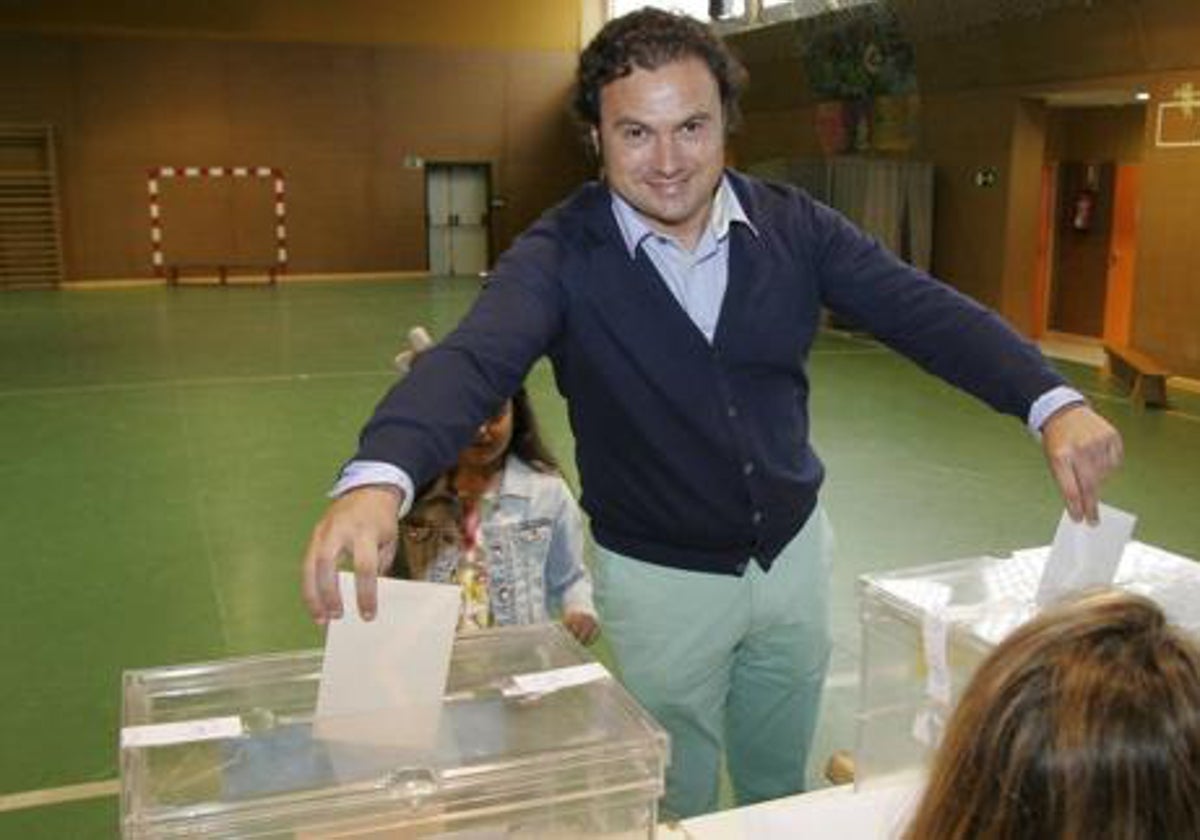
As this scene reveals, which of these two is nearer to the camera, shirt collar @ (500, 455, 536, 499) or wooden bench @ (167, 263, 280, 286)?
shirt collar @ (500, 455, 536, 499)

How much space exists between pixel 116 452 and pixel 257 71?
42.2ft

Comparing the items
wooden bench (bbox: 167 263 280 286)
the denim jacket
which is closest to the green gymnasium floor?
the denim jacket

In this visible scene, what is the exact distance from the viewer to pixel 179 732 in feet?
4.10

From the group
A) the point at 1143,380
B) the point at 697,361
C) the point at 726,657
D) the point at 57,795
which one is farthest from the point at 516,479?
the point at 1143,380

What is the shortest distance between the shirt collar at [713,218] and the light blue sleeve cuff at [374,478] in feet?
2.34

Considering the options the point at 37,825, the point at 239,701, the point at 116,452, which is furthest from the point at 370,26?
the point at 239,701

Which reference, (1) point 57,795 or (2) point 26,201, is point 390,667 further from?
(2) point 26,201

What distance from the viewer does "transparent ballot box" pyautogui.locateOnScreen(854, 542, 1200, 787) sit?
57.9 inches

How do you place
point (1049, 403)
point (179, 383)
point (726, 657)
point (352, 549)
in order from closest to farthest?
1. point (352, 549)
2. point (1049, 403)
3. point (726, 657)
4. point (179, 383)

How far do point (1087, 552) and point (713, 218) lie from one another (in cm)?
84

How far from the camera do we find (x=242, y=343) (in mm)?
12180

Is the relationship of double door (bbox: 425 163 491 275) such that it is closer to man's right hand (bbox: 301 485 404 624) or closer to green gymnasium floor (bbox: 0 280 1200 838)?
green gymnasium floor (bbox: 0 280 1200 838)

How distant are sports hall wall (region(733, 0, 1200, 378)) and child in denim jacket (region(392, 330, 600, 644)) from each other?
30.0ft

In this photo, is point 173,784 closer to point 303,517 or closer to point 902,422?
point 303,517
